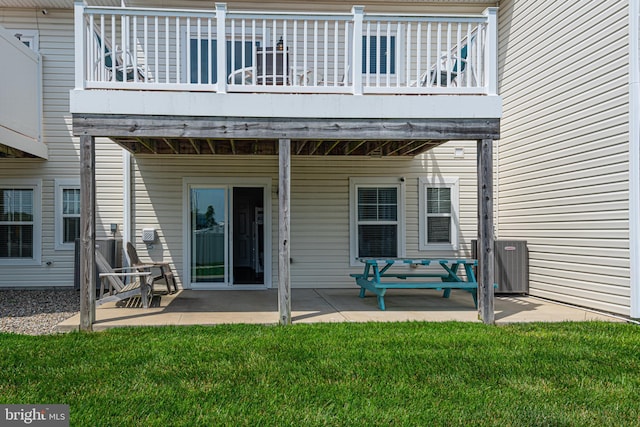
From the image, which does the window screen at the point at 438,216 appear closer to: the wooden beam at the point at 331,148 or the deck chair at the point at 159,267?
the wooden beam at the point at 331,148

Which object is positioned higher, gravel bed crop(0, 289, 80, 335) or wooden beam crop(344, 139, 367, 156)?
wooden beam crop(344, 139, 367, 156)

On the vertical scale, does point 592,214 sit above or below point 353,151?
below

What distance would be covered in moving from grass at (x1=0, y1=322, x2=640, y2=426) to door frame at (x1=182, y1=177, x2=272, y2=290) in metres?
3.89

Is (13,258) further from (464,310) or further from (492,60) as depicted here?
(492,60)

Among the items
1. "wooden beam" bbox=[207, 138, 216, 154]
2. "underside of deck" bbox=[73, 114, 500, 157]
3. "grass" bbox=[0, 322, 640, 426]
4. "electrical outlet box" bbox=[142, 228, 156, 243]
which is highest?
"wooden beam" bbox=[207, 138, 216, 154]

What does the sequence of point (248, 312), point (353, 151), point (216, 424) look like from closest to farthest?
point (216, 424), point (248, 312), point (353, 151)

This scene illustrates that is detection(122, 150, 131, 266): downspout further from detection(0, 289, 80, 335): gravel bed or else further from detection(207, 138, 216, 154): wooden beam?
detection(207, 138, 216, 154): wooden beam

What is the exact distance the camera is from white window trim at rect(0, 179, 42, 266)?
10188 mm

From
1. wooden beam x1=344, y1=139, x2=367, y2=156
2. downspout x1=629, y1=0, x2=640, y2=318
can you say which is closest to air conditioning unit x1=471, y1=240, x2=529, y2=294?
downspout x1=629, y1=0, x2=640, y2=318

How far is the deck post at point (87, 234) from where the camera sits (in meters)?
6.30

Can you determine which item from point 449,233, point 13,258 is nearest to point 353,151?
point 449,233

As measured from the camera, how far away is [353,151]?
9961 mm

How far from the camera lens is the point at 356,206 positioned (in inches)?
417

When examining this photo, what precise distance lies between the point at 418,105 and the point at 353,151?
3325 mm
